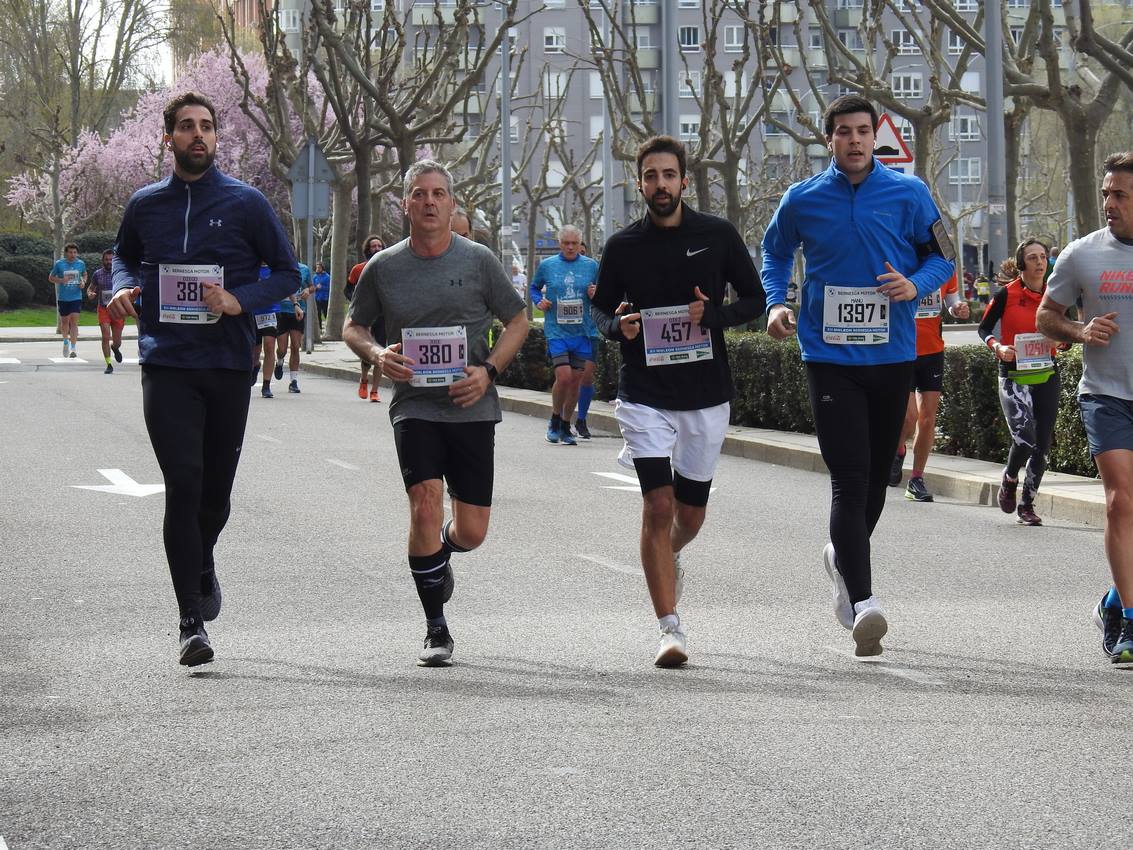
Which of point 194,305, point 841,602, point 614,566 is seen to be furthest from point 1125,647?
point 194,305

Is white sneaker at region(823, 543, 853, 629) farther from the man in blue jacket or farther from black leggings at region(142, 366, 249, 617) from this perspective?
black leggings at region(142, 366, 249, 617)

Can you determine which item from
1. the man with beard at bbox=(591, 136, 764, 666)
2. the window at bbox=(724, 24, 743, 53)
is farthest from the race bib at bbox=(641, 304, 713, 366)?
the window at bbox=(724, 24, 743, 53)

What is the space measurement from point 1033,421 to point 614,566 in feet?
10.9

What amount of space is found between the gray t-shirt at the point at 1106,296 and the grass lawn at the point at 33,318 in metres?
48.0

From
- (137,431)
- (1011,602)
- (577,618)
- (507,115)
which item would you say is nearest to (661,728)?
(577,618)

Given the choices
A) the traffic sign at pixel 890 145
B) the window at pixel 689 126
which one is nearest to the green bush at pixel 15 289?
the traffic sign at pixel 890 145

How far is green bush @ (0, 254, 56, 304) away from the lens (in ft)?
202

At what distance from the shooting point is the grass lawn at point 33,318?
A: 5509 centimetres

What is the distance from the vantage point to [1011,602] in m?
8.67

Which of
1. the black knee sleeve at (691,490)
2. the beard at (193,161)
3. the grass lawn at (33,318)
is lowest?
the grass lawn at (33,318)

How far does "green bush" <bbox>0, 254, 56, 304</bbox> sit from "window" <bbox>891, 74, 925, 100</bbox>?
57.7 meters

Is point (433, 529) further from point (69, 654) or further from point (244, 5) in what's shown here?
point (244, 5)

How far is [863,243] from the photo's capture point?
7.29m

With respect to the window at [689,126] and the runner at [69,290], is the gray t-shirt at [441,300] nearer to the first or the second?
the runner at [69,290]
